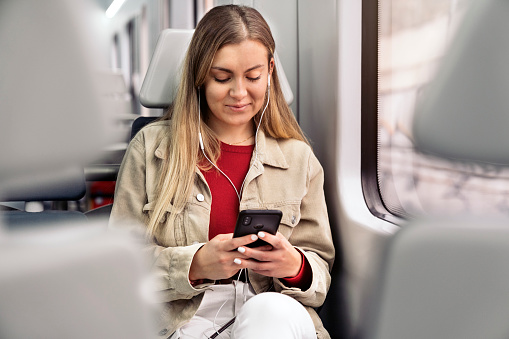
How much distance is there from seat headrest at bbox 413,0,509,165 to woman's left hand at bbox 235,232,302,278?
54 centimetres

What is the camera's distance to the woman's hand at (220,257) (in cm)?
94

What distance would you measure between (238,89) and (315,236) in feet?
1.21

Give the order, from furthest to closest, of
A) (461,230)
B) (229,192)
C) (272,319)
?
(229,192) < (272,319) < (461,230)

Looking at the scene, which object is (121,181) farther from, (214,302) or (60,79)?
(60,79)

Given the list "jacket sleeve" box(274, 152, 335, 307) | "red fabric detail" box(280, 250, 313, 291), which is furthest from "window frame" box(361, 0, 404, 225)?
"red fabric detail" box(280, 250, 313, 291)

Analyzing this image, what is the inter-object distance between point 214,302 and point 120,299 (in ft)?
2.50

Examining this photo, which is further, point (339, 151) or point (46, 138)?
point (339, 151)

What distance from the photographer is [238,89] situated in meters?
1.13

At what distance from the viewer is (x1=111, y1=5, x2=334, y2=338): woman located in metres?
1.04

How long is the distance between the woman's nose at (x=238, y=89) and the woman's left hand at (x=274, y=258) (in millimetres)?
306

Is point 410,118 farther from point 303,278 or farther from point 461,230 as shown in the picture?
point 303,278

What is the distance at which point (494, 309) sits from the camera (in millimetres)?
455

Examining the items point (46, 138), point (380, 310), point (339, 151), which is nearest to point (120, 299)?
point (46, 138)

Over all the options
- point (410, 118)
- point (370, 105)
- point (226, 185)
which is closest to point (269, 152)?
point (226, 185)
